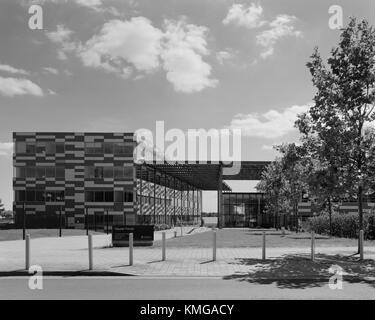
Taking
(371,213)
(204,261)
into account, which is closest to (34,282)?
(204,261)

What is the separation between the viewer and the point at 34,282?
11.4 metres

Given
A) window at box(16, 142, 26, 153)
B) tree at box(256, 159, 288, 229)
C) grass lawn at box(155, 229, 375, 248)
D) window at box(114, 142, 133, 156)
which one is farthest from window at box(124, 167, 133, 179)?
grass lawn at box(155, 229, 375, 248)

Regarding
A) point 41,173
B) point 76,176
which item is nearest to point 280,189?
point 76,176

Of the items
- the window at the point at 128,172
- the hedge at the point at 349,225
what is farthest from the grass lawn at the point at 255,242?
the window at the point at 128,172

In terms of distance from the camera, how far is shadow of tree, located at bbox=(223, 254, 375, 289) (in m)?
11.6

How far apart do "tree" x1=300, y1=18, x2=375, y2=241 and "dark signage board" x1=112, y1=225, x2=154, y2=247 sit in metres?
8.99

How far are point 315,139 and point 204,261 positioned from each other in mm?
5893

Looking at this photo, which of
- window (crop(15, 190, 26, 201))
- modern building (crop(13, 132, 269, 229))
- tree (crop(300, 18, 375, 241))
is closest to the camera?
tree (crop(300, 18, 375, 241))

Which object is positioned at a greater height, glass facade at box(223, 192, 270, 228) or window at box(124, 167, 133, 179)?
window at box(124, 167, 133, 179)

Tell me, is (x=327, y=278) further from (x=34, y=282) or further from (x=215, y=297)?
(x=34, y=282)

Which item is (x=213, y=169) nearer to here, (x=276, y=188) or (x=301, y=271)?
(x=276, y=188)

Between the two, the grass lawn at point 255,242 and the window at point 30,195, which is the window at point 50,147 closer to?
the window at point 30,195

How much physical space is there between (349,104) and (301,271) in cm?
655

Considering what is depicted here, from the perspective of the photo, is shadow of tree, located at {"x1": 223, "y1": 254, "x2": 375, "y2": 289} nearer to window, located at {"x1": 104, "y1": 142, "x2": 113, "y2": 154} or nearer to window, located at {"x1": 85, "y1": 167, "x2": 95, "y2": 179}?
window, located at {"x1": 104, "y1": 142, "x2": 113, "y2": 154}
